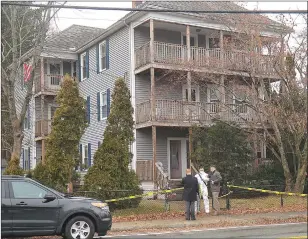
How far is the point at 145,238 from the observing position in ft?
38.4

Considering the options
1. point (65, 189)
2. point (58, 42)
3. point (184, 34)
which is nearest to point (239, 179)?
point (65, 189)

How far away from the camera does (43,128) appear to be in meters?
30.4

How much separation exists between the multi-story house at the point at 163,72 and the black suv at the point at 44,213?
10.3 m

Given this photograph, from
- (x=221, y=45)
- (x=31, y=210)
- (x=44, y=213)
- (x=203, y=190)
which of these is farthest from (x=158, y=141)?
(x=31, y=210)

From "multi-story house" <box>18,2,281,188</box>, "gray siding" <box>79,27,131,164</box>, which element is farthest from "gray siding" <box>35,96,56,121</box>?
"multi-story house" <box>18,2,281,188</box>

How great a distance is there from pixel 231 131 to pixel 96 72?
10.4 metres

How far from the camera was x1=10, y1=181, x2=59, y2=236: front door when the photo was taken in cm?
1063

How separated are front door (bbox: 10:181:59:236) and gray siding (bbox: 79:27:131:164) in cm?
1403

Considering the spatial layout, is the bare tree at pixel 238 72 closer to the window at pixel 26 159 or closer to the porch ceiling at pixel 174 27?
the porch ceiling at pixel 174 27

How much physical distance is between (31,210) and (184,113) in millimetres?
12966

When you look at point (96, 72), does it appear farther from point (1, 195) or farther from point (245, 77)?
point (1, 195)

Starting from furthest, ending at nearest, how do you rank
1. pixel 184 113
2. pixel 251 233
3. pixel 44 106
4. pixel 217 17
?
pixel 44 106 < pixel 184 113 < pixel 217 17 < pixel 251 233

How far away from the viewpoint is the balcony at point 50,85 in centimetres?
3064

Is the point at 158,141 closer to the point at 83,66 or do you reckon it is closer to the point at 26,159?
the point at 83,66
